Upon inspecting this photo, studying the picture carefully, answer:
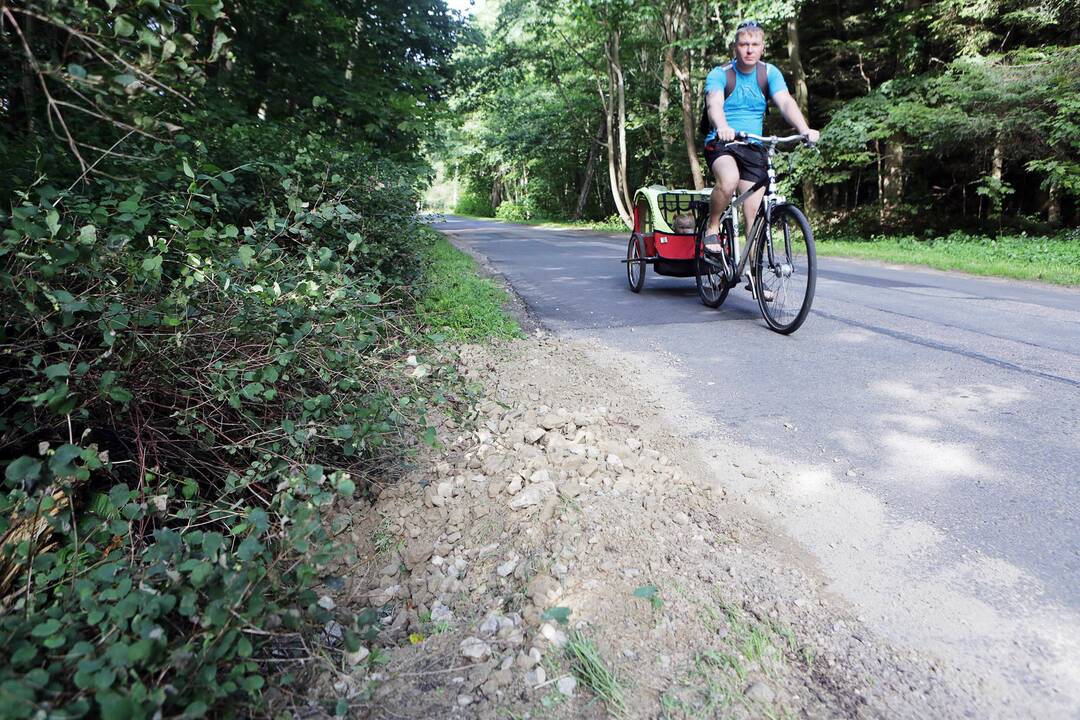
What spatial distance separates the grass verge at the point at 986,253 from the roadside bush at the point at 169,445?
1008 cm

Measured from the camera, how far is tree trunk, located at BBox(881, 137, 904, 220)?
16578mm

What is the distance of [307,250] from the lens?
294cm

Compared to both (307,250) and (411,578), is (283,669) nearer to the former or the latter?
(411,578)

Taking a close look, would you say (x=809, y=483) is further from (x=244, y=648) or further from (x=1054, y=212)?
(x=1054, y=212)

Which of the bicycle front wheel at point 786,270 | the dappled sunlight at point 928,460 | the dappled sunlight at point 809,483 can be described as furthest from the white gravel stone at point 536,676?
the bicycle front wheel at point 786,270

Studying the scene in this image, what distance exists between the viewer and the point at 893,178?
55.6 feet

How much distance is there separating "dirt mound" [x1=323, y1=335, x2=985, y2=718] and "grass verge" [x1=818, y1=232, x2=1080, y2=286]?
9200mm

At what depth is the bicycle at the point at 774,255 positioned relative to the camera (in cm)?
468

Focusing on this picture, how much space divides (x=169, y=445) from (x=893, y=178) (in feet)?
61.3

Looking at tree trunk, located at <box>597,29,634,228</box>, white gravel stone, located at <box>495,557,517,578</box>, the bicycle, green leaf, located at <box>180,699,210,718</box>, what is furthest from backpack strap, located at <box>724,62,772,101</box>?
tree trunk, located at <box>597,29,634,228</box>

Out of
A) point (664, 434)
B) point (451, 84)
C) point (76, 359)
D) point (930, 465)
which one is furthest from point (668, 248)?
point (451, 84)

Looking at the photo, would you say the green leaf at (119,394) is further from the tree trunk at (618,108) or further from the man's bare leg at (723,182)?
the tree trunk at (618,108)

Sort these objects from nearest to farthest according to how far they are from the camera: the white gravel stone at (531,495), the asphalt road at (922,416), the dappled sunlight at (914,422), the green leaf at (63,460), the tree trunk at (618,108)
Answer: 1. the green leaf at (63,460)
2. the asphalt road at (922,416)
3. the white gravel stone at (531,495)
4. the dappled sunlight at (914,422)
5. the tree trunk at (618,108)

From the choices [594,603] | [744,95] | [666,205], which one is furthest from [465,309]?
[594,603]
